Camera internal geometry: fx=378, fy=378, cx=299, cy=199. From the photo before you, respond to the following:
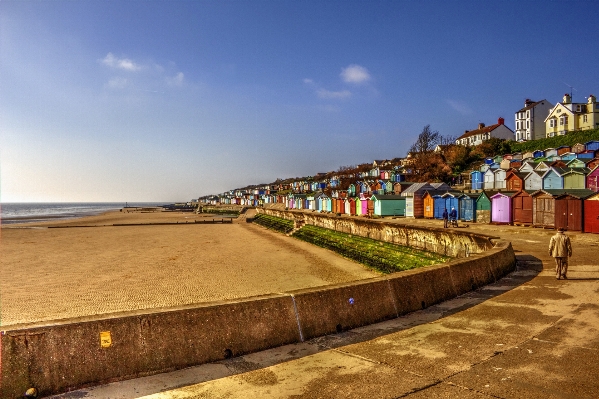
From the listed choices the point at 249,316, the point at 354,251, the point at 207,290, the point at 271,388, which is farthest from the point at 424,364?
the point at 354,251

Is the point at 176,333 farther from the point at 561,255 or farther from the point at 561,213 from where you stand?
the point at 561,213

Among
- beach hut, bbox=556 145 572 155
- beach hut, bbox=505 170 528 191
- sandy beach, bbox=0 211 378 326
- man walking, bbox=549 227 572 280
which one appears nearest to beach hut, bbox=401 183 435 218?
beach hut, bbox=505 170 528 191

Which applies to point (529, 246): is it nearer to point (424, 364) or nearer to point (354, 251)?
point (354, 251)

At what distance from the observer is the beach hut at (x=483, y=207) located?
1268 inches

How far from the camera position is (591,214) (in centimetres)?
2230

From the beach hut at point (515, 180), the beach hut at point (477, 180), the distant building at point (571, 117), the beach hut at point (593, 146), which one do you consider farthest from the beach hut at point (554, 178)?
the distant building at point (571, 117)

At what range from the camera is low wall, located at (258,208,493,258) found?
18466mm

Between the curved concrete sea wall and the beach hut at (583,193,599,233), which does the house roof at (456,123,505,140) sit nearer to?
the beach hut at (583,193,599,233)

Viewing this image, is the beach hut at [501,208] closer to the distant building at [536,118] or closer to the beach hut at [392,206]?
the beach hut at [392,206]

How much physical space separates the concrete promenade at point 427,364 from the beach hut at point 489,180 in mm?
44583

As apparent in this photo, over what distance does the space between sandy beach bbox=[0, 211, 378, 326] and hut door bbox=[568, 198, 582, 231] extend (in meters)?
12.9

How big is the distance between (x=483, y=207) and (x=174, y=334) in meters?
33.3

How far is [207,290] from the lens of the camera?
1867cm

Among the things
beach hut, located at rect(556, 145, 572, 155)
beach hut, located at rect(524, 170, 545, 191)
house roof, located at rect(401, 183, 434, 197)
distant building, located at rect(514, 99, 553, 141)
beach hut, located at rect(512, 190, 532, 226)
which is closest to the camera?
beach hut, located at rect(512, 190, 532, 226)
